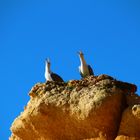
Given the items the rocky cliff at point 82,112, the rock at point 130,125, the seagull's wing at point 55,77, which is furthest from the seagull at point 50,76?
the rock at point 130,125

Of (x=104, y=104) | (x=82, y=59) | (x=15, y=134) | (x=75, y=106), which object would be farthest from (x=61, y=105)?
(x=82, y=59)

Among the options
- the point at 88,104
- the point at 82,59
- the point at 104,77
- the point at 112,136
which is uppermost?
the point at 82,59

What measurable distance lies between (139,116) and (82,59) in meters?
9.77

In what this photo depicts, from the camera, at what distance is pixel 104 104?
12.8 meters

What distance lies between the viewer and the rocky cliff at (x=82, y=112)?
12.8 meters

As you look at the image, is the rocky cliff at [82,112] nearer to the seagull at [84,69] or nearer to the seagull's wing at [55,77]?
the seagull's wing at [55,77]

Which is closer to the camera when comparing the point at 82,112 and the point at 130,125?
the point at 130,125

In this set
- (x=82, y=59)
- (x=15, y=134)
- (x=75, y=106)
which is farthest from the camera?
(x=82, y=59)

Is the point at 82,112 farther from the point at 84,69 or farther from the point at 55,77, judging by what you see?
the point at 84,69

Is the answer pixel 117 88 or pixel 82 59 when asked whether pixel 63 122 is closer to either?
pixel 117 88

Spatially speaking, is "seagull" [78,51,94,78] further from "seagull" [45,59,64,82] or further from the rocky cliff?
the rocky cliff

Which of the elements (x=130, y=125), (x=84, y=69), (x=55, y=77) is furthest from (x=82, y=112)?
(x=84, y=69)

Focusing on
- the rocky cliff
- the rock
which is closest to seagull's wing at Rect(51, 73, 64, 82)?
the rocky cliff

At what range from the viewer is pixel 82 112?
13008 mm
